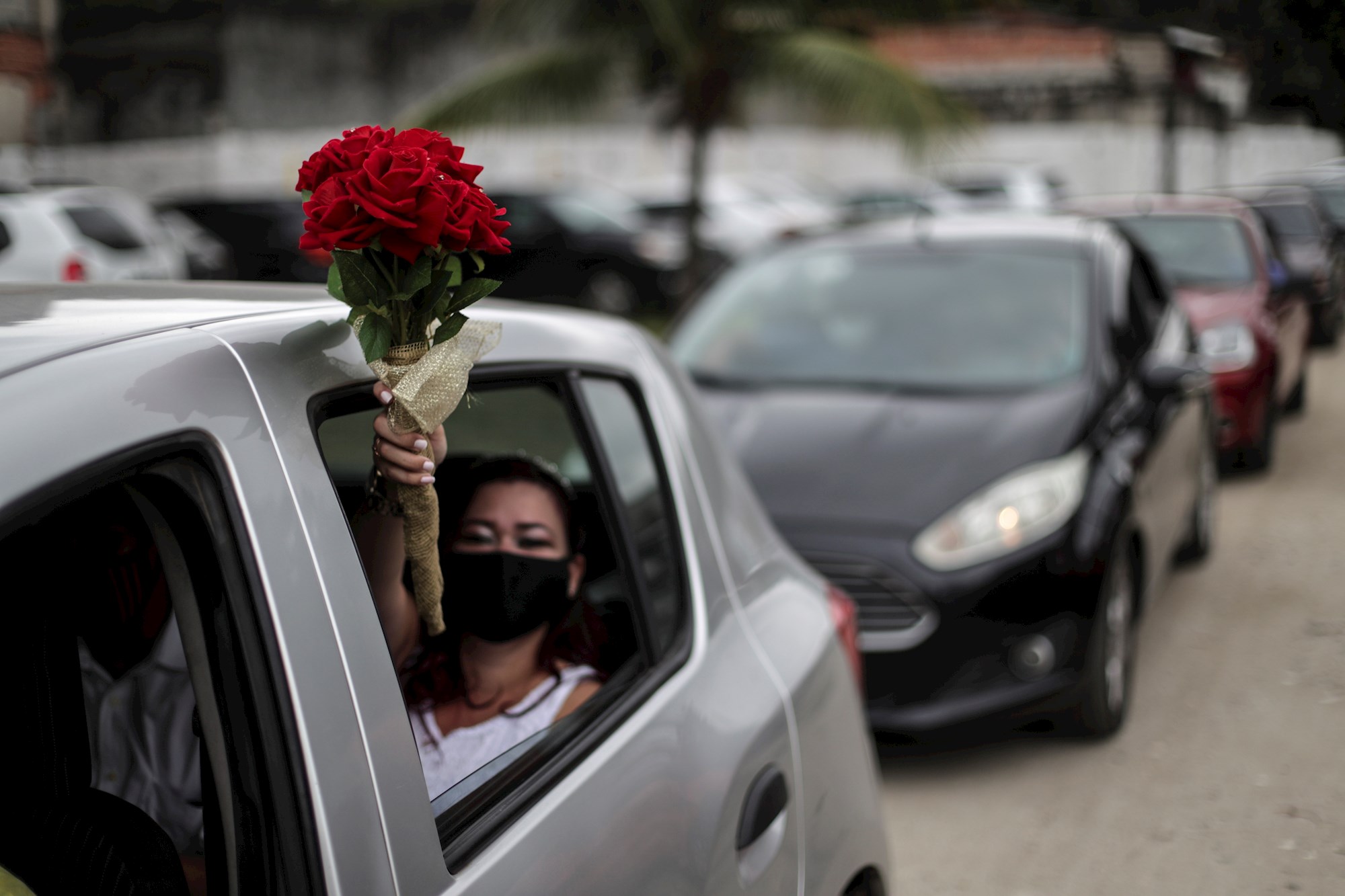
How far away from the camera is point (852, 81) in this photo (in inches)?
476

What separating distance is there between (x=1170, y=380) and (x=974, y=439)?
1.01 meters

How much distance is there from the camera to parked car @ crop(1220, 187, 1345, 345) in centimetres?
1260

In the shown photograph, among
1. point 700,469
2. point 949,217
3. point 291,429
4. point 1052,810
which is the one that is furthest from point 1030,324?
point 291,429

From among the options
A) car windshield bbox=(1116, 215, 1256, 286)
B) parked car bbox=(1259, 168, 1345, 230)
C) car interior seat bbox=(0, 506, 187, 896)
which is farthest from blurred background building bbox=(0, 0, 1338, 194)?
car interior seat bbox=(0, 506, 187, 896)

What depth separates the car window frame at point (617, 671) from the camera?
5.10ft

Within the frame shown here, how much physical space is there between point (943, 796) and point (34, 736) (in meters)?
3.09

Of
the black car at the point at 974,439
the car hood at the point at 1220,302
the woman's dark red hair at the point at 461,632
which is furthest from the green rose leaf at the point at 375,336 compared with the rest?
the car hood at the point at 1220,302

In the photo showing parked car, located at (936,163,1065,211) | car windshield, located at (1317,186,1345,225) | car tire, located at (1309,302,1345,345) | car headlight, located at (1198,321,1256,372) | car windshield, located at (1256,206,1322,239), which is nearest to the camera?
car headlight, located at (1198,321,1256,372)

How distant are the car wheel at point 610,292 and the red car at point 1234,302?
8319 millimetres

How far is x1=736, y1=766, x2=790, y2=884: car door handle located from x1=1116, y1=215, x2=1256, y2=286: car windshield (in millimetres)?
7627

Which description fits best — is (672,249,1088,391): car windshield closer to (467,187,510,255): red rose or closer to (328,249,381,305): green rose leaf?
(467,187,510,255): red rose

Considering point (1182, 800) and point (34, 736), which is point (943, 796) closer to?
point (1182, 800)

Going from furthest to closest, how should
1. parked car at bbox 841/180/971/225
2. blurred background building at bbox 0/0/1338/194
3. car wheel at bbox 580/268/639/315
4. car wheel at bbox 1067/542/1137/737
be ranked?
1. parked car at bbox 841/180/971/225
2. car wheel at bbox 580/268/639/315
3. blurred background building at bbox 0/0/1338/194
4. car wheel at bbox 1067/542/1137/737

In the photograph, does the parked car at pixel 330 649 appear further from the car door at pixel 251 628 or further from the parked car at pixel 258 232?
the parked car at pixel 258 232
